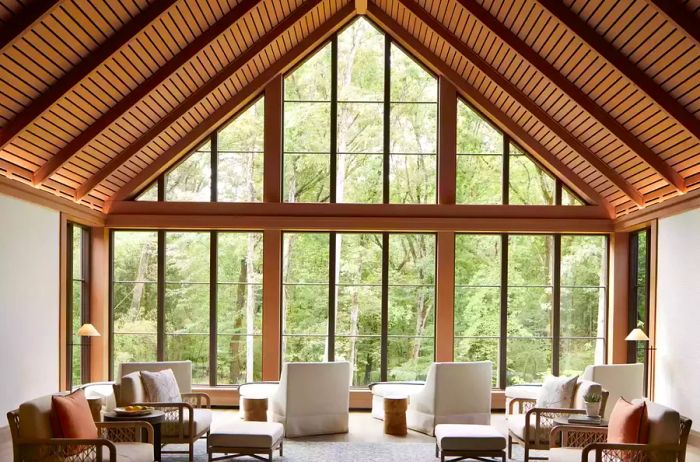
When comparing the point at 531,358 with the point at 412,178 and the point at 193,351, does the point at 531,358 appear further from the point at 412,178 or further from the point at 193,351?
the point at 193,351

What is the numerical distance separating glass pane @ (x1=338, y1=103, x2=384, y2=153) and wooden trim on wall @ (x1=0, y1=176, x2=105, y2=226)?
386cm

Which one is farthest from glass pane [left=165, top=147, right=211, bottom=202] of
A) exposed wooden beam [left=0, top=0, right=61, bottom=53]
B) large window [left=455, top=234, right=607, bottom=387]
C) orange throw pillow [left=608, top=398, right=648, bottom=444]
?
orange throw pillow [left=608, top=398, right=648, bottom=444]

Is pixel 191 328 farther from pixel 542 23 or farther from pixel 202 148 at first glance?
pixel 542 23

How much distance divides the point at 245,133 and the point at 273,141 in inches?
19.0

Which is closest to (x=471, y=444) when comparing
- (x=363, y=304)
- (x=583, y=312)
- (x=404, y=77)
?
(x=363, y=304)

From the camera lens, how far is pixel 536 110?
33.2 ft

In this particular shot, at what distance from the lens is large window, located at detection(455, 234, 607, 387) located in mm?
11352

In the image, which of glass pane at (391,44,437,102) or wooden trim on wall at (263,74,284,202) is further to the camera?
glass pane at (391,44,437,102)

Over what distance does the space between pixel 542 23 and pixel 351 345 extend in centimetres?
562

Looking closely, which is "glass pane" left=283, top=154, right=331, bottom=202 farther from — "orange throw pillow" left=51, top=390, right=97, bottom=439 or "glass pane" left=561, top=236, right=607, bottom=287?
"orange throw pillow" left=51, top=390, right=97, bottom=439

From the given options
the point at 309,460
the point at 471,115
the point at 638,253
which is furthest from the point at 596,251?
the point at 309,460

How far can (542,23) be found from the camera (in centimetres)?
826

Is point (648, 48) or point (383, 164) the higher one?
point (648, 48)

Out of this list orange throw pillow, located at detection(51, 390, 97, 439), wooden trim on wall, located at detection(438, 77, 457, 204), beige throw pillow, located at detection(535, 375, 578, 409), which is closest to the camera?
orange throw pillow, located at detection(51, 390, 97, 439)
